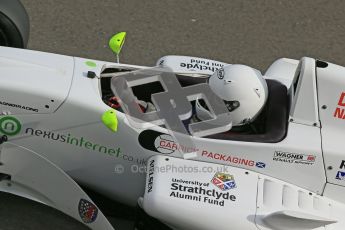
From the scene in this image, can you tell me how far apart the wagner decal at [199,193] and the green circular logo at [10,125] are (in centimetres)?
110

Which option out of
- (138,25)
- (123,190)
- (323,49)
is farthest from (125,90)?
(323,49)

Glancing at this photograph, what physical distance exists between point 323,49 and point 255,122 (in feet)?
8.63

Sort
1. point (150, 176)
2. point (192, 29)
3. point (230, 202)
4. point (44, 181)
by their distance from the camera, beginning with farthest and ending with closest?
point (192, 29) < point (44, 181) < point (150, 176) < point (230, 202)

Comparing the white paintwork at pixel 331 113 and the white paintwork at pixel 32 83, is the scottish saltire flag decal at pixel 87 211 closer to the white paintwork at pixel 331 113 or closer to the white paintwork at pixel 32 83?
the white paintwork at pixel 32 83

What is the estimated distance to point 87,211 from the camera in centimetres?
440

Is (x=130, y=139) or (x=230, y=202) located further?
(x=130, y=139)

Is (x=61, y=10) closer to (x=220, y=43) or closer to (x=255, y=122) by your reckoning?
(x=220, y=43)

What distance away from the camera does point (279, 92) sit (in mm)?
4688

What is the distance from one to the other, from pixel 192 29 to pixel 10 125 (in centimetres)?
295

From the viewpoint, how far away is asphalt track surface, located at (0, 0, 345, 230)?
6562 millimetres

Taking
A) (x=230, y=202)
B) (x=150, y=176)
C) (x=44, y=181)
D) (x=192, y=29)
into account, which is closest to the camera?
(x=230, y=202)

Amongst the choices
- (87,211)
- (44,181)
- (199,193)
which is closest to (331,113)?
(199,193)

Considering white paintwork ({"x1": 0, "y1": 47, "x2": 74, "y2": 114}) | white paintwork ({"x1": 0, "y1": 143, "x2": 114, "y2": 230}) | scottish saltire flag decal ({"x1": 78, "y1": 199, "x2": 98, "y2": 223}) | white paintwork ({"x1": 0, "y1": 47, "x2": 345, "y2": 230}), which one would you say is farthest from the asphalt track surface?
scottish saltire flag decal ({"x1": 78, "y1": 199, "x2": 98, "y2": 223})

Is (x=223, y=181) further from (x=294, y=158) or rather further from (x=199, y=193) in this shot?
(x=294, y=158)
